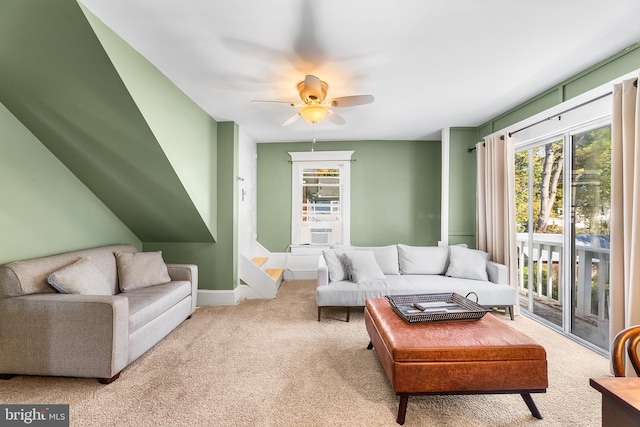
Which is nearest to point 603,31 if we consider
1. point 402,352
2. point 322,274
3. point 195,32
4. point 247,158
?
point 402,352

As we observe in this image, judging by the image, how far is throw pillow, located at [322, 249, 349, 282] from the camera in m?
3.26

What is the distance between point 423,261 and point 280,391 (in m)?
2.48

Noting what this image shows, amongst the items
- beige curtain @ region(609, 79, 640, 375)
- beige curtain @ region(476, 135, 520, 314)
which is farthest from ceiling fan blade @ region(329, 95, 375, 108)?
beige curtain @ region(476, 135, 520, 314)

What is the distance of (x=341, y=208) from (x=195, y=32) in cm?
339

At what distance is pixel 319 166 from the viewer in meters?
4.82

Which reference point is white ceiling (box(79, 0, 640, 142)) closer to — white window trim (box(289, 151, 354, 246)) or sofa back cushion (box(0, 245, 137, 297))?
white window trim (box(289, 151, 354, 246))

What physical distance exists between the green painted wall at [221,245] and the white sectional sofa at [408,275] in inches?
50.8

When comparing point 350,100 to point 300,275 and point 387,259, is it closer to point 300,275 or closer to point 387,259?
point 387,259

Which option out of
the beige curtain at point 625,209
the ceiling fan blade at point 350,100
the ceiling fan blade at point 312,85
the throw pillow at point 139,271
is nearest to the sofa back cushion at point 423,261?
the beige curtain at point 625,209

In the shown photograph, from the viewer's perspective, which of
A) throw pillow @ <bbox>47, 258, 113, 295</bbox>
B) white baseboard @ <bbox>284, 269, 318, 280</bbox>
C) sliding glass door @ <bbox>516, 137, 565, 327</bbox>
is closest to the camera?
throw pillow @ <bbox>47, 258, 113, 295</bbox>

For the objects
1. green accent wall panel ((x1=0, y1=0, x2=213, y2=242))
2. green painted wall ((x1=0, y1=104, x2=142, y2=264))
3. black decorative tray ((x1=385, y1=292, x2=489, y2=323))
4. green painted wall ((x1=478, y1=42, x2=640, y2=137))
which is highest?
green painted wall ((x1=478, y1=42, x2=640, y2=137))

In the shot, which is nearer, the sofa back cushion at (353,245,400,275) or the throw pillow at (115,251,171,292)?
the throw pillow at (115,251,171,292)

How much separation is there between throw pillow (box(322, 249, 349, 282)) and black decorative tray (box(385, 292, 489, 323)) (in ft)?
3.29

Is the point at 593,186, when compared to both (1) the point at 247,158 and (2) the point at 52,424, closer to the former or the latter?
(1) the point at 247,158
